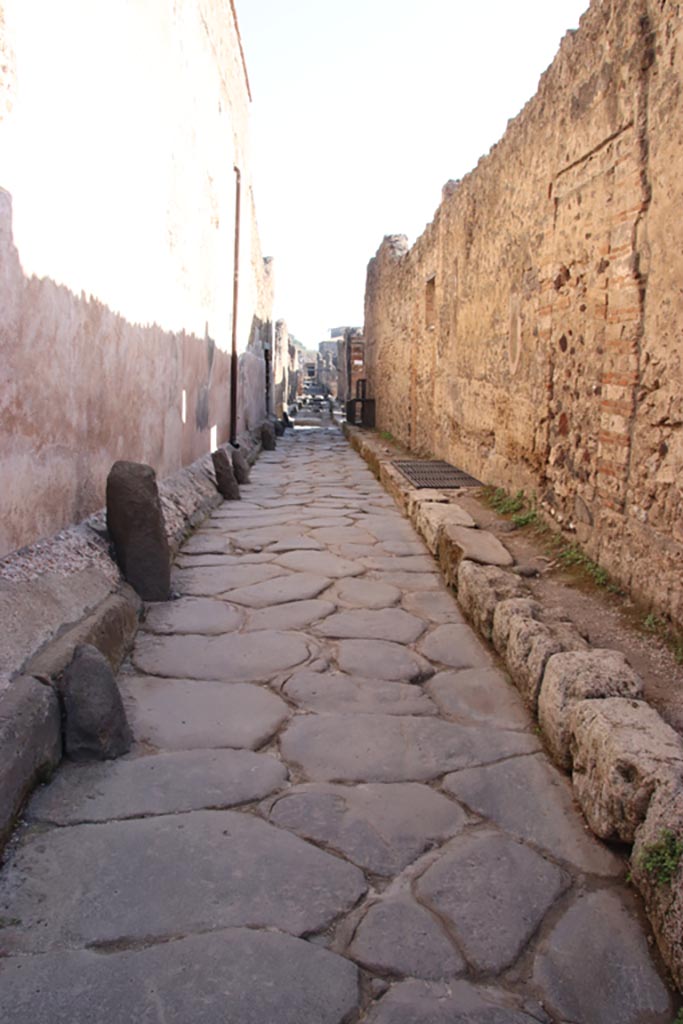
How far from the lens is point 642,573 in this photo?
291cm

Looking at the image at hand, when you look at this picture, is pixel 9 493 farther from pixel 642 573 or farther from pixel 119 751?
pixel 642 573

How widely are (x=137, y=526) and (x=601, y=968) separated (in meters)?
2.35

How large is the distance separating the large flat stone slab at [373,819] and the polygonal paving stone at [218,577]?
171 cm

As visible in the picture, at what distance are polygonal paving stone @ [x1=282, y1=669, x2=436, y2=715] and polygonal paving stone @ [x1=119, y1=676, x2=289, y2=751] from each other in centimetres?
10

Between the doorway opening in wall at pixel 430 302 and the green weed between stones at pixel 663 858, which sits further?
the doorway opening in wall at pixel 430 302

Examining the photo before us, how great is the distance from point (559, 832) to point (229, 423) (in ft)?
21.9

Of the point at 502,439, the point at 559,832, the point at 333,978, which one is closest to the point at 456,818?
the point at 559,832

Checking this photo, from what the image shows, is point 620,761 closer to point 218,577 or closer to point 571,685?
point 571,685

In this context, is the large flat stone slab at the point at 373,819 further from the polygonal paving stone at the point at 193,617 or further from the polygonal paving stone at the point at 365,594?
the polygonal paving stone at the point at 365,594

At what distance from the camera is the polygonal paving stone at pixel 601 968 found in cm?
124

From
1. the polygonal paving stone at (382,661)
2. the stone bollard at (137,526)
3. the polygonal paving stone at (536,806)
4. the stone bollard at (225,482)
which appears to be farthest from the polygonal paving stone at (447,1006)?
the stone bollard at (225,482)

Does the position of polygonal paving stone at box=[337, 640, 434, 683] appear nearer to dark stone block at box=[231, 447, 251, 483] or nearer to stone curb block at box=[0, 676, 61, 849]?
stone curb block at box=[0, 676, 61, 849]

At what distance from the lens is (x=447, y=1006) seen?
48.3 inches

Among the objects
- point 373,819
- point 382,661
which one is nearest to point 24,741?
point 373,819
